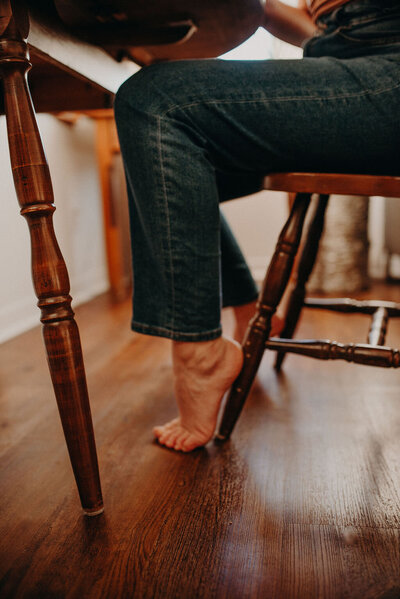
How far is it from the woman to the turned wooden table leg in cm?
14

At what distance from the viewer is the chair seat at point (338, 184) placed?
69 cm

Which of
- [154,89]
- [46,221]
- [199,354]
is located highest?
[154,89]

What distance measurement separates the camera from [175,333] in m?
0.70

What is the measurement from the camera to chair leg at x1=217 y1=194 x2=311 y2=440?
30.9 inches

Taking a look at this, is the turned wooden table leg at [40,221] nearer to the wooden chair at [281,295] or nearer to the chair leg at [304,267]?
the wooden chair at [281,295]

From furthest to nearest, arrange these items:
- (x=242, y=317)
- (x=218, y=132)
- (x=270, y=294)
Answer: (x=242, y=317) → (x=270, y=294) → (x=218, y=132)

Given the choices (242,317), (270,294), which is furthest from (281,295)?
(242,317)

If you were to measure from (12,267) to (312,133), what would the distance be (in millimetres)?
1216

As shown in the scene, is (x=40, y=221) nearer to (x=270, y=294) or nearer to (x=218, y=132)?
(x=218, y=132)

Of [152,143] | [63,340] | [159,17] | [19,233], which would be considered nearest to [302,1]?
[159,17]

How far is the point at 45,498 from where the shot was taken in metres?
0.66

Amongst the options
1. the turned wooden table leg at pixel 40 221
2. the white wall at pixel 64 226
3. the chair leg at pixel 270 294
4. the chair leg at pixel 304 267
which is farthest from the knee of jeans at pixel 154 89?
the white wall at pixel 64 226

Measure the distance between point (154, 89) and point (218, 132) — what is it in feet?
0.31

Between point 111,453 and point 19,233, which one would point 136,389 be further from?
point 19,233
